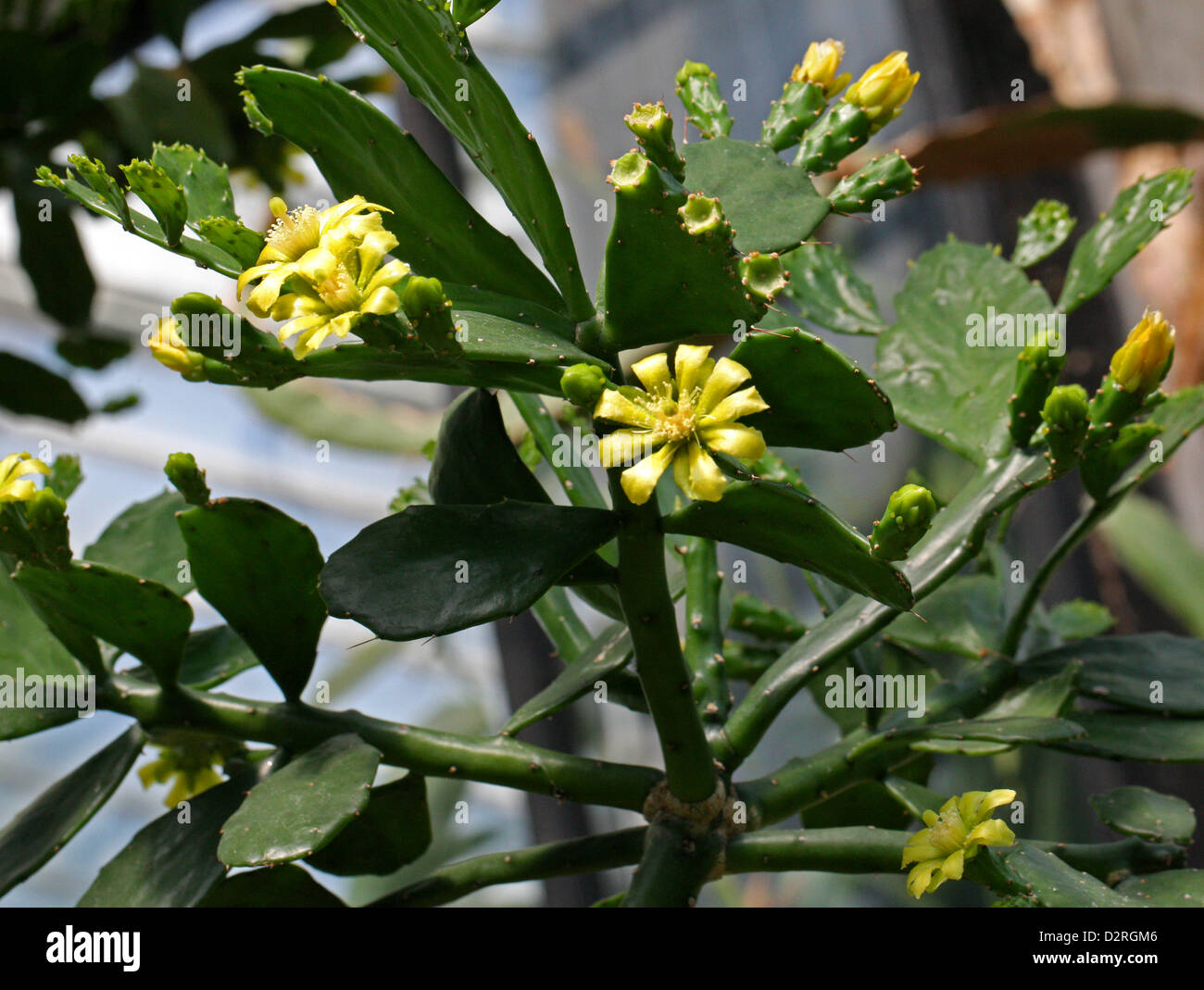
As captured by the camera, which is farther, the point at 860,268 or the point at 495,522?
the point at 860,268

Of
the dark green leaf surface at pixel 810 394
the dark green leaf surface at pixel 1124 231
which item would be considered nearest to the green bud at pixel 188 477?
the dark green leaf surface at pixel 810 394

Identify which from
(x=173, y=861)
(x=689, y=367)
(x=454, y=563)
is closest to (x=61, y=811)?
(x=173, y=861)

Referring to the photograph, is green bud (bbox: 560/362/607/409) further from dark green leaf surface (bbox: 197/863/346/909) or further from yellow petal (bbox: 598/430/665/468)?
dark green leaf surface (bbox: 197/863/346/909)

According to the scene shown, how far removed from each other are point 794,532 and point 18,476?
30 centimetres

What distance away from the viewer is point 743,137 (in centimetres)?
168

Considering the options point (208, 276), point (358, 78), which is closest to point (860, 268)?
point (358, 78)

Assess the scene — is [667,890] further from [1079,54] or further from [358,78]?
[1079,54]

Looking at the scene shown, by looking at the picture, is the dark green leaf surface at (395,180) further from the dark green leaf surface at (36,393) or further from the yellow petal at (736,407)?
the dark green leaf surface at (36,393)

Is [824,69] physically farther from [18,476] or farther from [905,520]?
[18,476]

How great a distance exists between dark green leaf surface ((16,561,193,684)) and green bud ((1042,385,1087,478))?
0.35m

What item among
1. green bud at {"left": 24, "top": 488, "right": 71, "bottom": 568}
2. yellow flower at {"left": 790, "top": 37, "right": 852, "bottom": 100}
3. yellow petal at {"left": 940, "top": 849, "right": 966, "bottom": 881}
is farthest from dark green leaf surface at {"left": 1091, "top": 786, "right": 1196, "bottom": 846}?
green bud at {"left": 24, "top": 488, "right": 71, "bottom": 568}

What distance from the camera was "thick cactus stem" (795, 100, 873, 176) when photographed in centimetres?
46

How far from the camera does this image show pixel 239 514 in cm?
44
